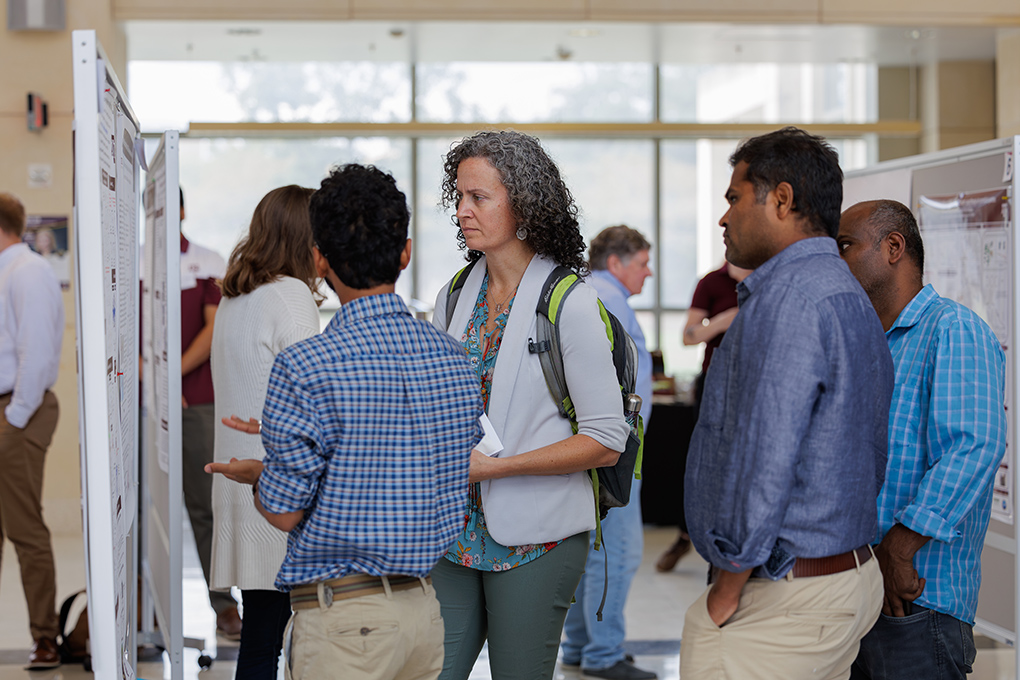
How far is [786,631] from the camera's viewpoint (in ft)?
4.89

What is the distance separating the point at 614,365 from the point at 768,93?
700 centimetres

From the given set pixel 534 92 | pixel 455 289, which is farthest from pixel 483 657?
pixel 534 92

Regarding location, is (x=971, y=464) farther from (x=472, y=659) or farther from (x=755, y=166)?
(x=472, y=659)

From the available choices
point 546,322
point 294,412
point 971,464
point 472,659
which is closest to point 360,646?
point 294,412

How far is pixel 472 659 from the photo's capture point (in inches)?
79.7

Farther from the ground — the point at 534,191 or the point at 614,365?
the point at 534,191

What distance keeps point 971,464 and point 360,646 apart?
1192mm

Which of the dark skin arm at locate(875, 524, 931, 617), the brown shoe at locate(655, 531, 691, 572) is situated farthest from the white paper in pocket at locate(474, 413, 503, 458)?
the brown shoe at locate(655, 531, 691, 572)

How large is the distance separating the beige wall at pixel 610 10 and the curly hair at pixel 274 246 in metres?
3.89

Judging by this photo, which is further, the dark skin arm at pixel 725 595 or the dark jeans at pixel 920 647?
the dark jeans at pixel 920 647

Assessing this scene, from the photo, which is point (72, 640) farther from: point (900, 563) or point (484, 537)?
point (900, 563)

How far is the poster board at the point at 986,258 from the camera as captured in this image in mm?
2980

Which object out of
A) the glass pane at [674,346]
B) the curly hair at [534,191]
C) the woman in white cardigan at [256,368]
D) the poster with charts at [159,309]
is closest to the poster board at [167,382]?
the poster with charts at [159,309]

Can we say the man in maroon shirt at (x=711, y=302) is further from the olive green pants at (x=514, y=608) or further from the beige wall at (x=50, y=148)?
the beige wall at (x=50, y=148)
